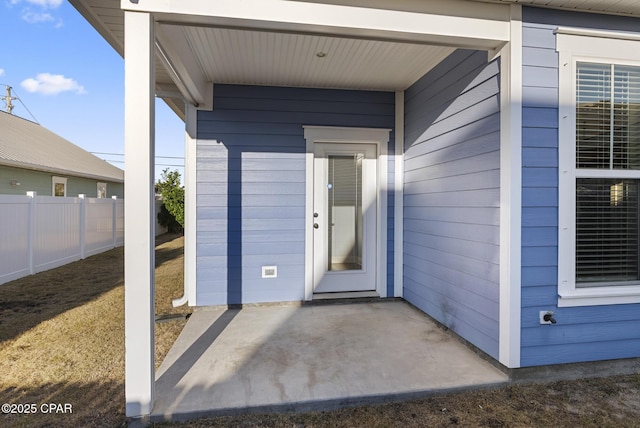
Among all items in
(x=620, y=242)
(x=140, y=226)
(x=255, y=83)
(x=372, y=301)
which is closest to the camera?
(x=140, y=226)

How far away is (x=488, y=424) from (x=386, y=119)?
3227 mm

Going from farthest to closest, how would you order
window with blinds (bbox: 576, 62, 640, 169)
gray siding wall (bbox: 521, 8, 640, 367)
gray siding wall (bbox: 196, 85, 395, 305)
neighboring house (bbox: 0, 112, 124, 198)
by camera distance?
neighboring house (bbox: 0, 112, 124, 198) → gray siding wall (bbox: 196, 85, 395, 305) → window with blinds (bbox: 576, 62, 640, 169) → gray siding wall (bbox: 521, 8, 640, 367)

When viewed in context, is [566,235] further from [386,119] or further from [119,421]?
[119,421]

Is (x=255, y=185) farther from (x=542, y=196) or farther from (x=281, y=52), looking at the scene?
(x=542, y=196)

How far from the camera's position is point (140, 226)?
6.05 feet

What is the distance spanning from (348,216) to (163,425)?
9.46ft

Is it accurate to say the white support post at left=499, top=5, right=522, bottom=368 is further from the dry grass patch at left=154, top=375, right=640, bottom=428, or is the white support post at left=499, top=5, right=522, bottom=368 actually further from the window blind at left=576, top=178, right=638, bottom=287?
the window blind at left=576, top=178, right=638, bottom=287

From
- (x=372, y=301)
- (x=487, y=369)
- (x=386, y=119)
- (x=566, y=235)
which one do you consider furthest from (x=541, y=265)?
(x=386, y=119)

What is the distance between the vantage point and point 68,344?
2.89m

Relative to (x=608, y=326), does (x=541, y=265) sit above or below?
above

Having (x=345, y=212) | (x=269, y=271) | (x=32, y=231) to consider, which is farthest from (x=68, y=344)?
(x=32, y=231)

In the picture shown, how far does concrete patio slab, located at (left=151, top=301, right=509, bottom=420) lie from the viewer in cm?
Answer: 204

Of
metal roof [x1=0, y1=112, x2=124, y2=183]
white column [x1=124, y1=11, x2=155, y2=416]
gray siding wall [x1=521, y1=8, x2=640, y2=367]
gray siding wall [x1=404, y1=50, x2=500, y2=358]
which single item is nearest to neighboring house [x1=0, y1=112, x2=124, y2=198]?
metal roof [x1=0, y1=112, x2=124, y2=183]

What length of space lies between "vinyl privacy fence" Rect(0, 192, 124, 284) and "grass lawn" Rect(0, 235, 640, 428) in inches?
92.3
